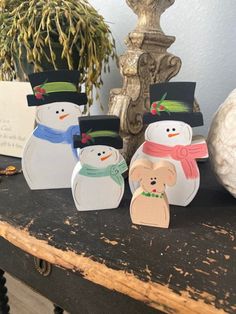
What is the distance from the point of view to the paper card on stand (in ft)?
2.19

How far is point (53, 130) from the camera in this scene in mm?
537

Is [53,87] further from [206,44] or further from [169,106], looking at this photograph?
[206,44]

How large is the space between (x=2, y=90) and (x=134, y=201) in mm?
412

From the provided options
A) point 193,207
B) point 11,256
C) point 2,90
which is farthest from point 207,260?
point 2,90

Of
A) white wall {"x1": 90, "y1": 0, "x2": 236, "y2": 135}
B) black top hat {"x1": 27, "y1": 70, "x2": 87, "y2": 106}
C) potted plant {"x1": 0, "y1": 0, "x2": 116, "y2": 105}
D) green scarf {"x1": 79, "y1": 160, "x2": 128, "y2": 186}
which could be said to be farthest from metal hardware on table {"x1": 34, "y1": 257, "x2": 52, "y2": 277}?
white wall {"x1": 90, "y1": 0, "x2": 236, "y2": 135}

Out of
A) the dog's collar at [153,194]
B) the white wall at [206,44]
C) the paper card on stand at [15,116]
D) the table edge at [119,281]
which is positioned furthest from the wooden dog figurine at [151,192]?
the white wall at [206,44]

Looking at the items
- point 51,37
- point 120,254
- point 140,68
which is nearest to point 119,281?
point 120,254

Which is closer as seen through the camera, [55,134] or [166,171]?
[166,171]

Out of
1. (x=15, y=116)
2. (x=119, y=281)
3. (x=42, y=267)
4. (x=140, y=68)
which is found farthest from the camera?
(x=15, y=116)

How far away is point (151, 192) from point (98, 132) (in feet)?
0.37

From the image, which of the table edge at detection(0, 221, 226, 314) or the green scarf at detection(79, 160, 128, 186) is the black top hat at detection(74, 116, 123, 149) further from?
the table edge at detection(0, 221, 226, 314)

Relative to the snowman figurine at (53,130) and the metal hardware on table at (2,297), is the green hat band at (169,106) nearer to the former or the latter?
the snowman figurine at (53,130)

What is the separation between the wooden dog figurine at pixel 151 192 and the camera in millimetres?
425

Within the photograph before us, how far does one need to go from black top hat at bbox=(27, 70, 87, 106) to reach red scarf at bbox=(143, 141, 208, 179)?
152 millimetres
